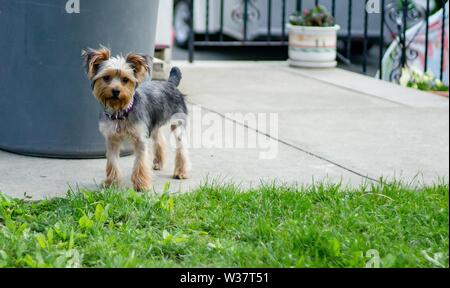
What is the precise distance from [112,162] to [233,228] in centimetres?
127

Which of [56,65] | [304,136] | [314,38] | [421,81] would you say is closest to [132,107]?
[56,65]

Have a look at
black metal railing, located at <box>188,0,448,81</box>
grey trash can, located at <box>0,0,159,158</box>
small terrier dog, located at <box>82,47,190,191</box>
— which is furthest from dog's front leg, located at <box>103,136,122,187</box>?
black metal railing, located at <box>188,0,448,81</box>

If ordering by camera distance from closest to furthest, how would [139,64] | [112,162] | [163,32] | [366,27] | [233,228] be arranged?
1. [233,228]
2. [139,64]
3. [112,162]
4. [163,32]
5. [366,27]

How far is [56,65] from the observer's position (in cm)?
645

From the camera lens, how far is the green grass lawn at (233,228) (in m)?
4.52

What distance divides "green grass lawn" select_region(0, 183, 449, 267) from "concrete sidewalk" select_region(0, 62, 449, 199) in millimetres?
510

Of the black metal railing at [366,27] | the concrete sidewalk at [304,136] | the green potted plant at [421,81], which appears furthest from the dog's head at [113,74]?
the green potted plant at [421,81]

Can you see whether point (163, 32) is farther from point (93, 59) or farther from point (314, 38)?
point (93, 59)

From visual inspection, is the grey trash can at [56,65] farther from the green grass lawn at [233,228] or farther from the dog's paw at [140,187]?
the green grass lawn at [233,228]

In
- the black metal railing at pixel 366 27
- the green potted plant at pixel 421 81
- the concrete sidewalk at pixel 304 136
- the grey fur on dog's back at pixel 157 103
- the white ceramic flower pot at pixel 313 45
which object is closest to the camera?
the grey fur on dog's back at pixel 157 103

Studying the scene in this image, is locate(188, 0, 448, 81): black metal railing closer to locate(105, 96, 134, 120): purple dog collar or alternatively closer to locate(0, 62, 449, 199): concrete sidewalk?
locate(0, 62, 449, 199): concrete sidewalk

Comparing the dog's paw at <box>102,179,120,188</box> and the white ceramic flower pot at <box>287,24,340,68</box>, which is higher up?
the white ceramic flower pot at <box>287,24,340,68</box>

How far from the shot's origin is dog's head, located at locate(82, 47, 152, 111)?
580cm

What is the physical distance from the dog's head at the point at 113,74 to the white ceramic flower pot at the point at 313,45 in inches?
201
